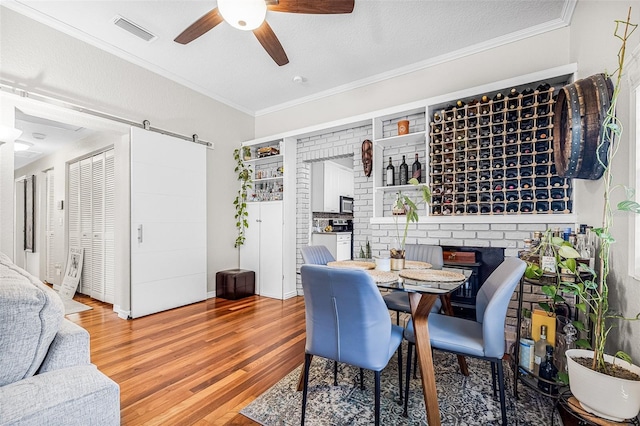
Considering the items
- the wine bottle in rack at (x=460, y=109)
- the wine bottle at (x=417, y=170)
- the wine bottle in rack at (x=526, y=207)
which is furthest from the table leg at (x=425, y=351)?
the wine bottle in rack at (x=460, y=109)

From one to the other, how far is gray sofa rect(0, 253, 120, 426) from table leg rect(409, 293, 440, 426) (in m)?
1.37

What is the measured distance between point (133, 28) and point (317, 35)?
1.82 metres

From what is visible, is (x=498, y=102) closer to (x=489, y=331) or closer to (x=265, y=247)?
(x=489, y=331)

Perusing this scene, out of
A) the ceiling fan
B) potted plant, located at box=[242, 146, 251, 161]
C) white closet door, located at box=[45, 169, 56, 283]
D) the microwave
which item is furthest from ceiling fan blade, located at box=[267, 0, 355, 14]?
white closet door, located at box=[45, 169, 56, 283]

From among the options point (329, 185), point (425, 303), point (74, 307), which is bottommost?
point (74, 307)

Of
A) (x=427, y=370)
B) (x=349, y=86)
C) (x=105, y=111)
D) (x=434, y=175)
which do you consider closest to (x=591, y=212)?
(x=434, y=175)

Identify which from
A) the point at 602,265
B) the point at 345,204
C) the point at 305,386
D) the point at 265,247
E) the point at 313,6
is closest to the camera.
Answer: the point at 602,265

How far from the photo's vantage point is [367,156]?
3654 millimetres

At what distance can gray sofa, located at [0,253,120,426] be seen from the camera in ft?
2.69

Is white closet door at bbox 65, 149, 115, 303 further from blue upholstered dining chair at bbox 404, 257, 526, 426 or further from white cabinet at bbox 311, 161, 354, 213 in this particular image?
blue upholstered dining chair at bbox 404, 257, 526, 426

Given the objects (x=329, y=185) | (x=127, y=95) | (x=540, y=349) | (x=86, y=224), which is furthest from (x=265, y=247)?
(x=540, y=349)

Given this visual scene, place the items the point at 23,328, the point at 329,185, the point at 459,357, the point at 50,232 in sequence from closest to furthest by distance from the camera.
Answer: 1. the point at 23,328
2. the point at 459,357
3. the point at 50,232
4. the point at 329,185

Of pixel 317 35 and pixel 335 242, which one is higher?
pixel 317 35

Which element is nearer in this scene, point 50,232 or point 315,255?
point 315,255
